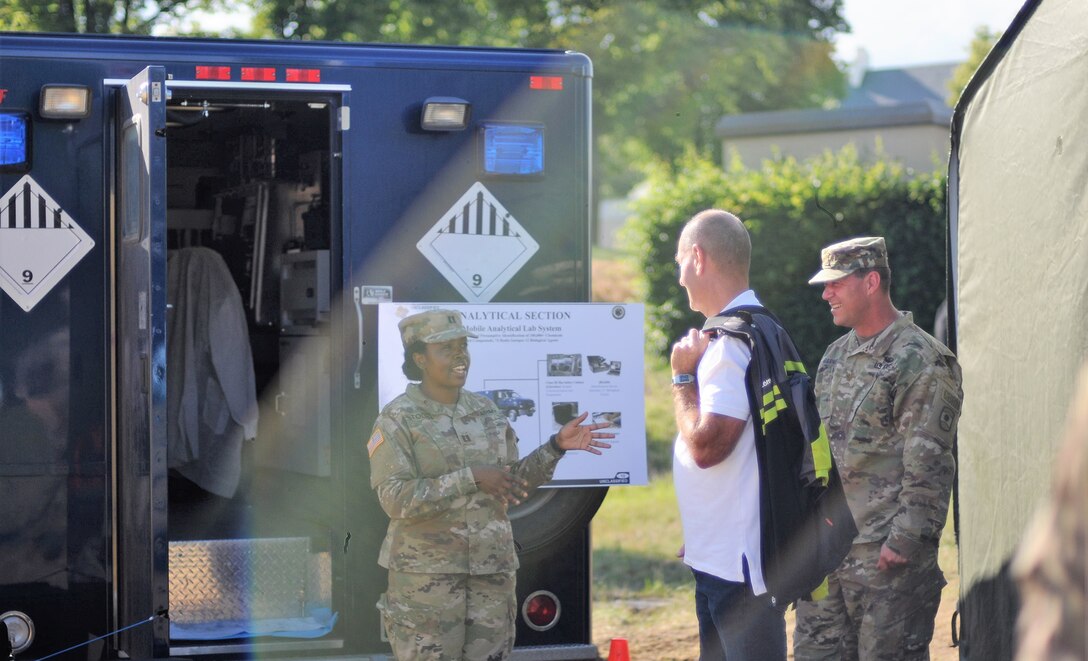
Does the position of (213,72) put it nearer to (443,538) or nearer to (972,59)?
(443,538)

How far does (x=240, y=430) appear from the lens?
618cm

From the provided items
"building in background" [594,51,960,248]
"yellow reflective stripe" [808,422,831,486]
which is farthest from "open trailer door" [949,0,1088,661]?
"building in background" [594,51,960,248]

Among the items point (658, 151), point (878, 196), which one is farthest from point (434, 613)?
point (658, 151)

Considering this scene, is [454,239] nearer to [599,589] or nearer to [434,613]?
[434,613]

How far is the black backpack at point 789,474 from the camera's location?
11.8ft

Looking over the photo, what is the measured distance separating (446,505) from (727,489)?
2.75ft

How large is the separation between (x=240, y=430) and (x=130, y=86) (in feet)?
6.86

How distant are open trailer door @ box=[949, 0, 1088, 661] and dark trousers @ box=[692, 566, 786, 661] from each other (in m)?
1.01

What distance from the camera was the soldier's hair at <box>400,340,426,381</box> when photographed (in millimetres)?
4082

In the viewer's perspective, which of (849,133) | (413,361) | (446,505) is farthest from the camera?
(849,133)

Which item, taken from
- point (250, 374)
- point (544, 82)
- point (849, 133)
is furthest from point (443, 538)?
point (849, 133)

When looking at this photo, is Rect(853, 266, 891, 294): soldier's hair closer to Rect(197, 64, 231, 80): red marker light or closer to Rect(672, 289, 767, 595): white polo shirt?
Rect(672, 289, 767, 595): white polo shirt

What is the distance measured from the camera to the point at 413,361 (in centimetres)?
415

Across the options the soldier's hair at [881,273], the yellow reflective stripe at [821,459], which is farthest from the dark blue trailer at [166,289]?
the yellow reflective stripe at [821,459]
